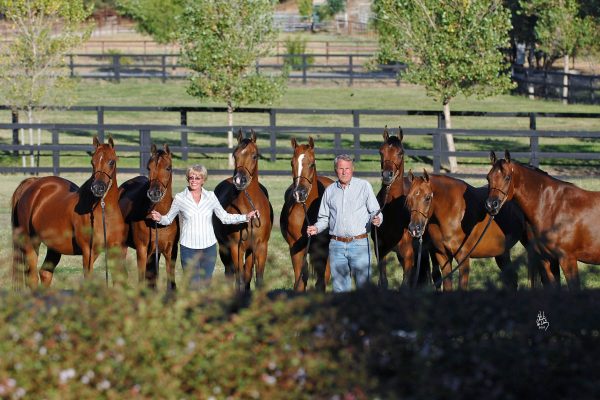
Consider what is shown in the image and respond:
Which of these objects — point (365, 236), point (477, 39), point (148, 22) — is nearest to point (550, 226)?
point (365, 236)

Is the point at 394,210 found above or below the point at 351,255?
above

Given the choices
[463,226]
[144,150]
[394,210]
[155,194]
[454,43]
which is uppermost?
[454,43]

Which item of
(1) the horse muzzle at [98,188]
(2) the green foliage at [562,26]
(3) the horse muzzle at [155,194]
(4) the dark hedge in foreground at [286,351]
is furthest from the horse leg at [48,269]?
Result: (2) the green foliage at [562,26]

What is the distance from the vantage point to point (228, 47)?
1198 inches

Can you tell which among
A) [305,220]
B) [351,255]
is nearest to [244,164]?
[305,220]

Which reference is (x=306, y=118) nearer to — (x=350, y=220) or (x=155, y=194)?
(x=155, y=194)

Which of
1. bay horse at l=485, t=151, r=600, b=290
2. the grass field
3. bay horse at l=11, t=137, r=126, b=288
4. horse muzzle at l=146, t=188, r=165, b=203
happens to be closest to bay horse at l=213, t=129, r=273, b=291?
horse muzzle at l=146, t=188, r=165, b=203

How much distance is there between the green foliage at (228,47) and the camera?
99.6 feet

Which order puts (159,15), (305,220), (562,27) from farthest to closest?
(159,15) → (562,27) → (305,220)

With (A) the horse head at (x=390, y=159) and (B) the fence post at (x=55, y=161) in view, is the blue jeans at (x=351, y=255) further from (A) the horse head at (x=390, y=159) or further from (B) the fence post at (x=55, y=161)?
(B) the fence post at (x=55, y=161)

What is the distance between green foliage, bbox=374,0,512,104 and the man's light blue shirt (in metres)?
19.4

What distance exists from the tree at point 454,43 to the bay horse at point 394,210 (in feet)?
56.5

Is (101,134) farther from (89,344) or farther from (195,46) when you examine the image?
(89,344)

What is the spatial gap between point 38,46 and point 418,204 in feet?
69.9
